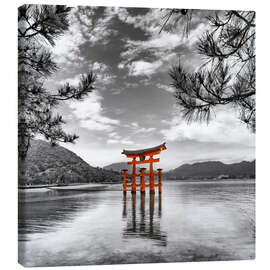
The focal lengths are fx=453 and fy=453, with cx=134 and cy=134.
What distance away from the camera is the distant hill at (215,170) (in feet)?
14.0

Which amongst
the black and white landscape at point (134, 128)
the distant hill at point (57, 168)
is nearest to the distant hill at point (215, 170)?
the black and white landscape at point (134, 128)

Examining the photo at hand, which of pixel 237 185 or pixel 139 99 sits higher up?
pixel 139 99

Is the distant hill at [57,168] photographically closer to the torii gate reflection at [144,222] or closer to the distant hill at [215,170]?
the torii gate reflection at [144,222]

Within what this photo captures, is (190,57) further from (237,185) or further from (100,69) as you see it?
(237,185)

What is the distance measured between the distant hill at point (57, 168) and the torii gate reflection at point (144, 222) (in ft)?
1.15

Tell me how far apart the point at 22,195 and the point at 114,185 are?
893 mm

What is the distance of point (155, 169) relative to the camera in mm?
4270

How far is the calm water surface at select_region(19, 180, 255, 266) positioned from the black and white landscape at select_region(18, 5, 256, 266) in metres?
0.01

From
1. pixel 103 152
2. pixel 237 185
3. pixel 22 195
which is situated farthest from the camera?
pixel 237 185

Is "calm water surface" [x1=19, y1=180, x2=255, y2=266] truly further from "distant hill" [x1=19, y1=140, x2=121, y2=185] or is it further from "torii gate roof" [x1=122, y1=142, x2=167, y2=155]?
"torii gate roof" [x1=122, y1=142, x2=167, y2=155]

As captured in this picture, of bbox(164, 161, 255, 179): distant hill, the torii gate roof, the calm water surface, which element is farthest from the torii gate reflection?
the torii gate roof

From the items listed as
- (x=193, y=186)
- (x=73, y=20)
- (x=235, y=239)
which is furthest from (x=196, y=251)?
(x=73, y=20)

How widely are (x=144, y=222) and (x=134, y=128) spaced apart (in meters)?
0.84

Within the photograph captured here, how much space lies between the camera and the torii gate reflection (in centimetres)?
383
